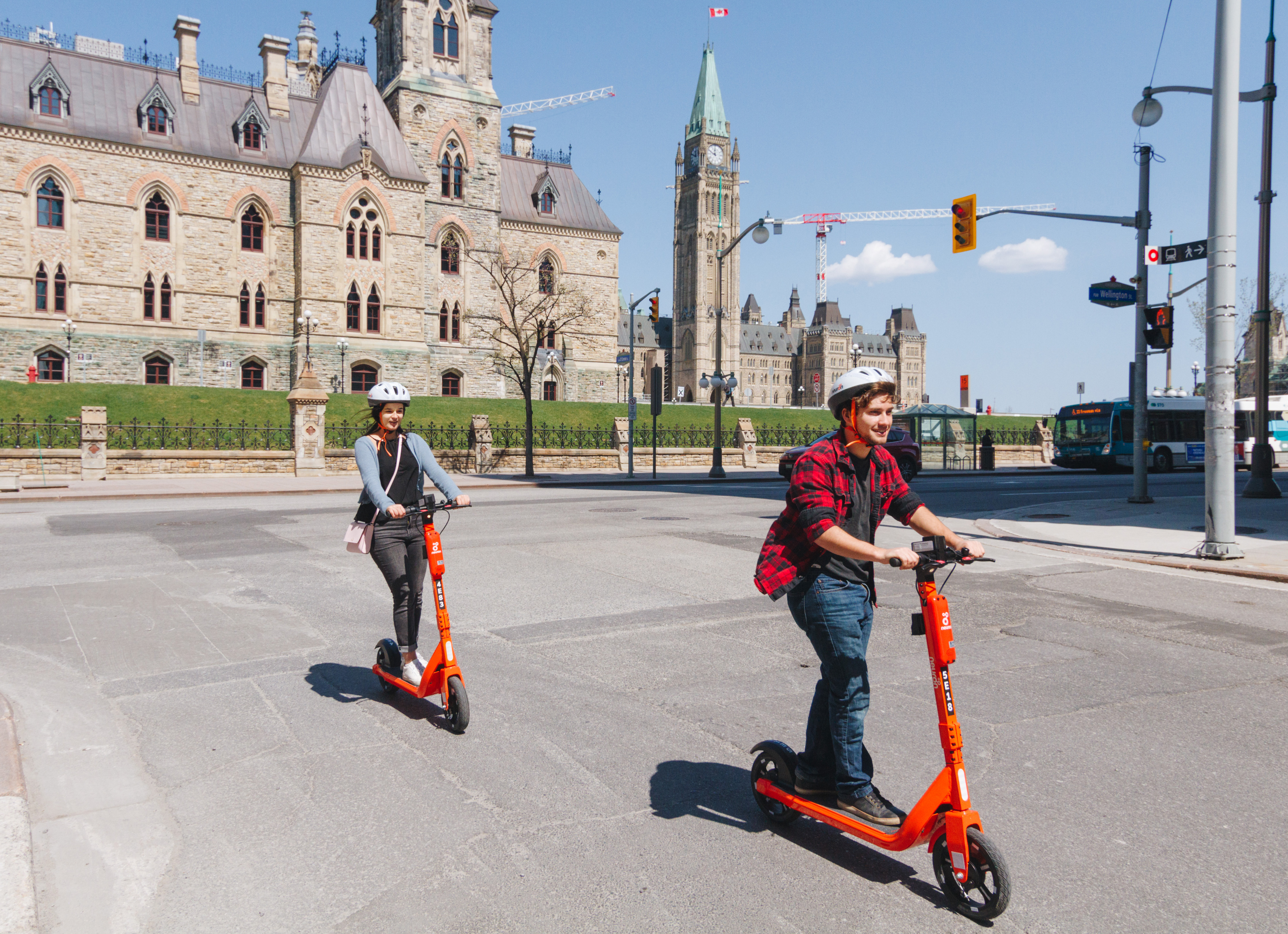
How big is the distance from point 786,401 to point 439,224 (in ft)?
428

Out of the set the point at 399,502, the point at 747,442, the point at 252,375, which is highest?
the point at 252,375

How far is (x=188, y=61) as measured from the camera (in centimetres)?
4325

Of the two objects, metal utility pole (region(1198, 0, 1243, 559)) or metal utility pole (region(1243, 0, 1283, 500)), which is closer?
metal utility pole (region(1198, 0, 1243, 559))

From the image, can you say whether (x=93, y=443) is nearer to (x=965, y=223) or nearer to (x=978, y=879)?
(x=965, y=223)

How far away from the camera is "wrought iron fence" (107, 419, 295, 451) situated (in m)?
28.0

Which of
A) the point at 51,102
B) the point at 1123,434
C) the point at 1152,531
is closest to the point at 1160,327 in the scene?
the point at 1152,531

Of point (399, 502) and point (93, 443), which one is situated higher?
point (93, 443)

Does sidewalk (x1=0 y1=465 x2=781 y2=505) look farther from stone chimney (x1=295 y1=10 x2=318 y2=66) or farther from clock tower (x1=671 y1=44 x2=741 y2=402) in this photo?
clock tower (x1=671 y1=44 x2=741 y2=402)

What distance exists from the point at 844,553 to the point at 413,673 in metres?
3.25

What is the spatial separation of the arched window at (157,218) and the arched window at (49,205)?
3.16 metres

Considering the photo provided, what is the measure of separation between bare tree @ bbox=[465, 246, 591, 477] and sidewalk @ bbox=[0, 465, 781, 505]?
38.5ft

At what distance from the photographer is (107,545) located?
40.5ft

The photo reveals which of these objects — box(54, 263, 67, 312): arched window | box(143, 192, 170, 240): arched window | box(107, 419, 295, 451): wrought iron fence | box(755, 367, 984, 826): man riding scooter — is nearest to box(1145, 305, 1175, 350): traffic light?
box(755, 367, 984, 826): man riding scooter

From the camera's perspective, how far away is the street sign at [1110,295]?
17078 millimetres
